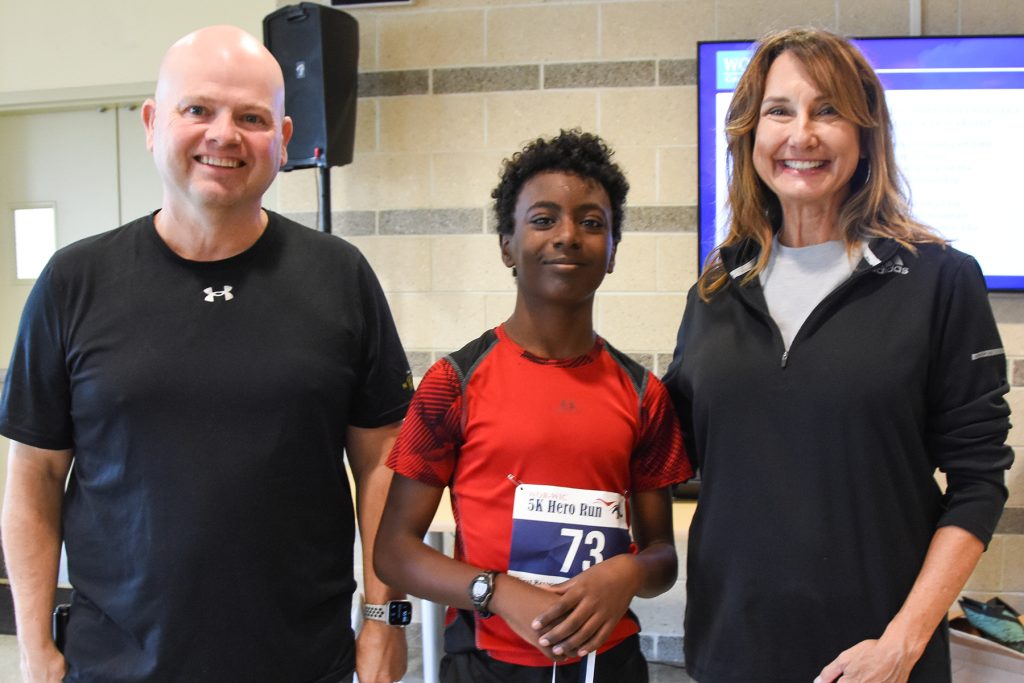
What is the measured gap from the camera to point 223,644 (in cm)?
129

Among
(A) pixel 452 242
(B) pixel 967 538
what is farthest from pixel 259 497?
(A) pixel 452 242

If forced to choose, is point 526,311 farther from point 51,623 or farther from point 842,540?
point 51,623

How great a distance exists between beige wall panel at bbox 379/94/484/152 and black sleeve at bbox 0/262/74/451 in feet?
7.12

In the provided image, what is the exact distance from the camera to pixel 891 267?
4.26 feet

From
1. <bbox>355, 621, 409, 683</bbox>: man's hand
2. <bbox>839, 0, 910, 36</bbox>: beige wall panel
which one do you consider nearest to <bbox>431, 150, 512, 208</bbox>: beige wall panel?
<bbox>839, 0, 910, 36</bbox>: beige wall panel

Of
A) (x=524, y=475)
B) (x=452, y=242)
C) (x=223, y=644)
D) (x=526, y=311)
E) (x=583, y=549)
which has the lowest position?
(x=223, y=644)

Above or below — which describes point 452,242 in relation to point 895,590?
above

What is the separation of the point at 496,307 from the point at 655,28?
1251 millimetres

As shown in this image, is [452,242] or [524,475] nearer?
[524,475]

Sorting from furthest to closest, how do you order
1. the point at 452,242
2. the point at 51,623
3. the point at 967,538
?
the point at 452,242, the point at 51,623, the point at 967,538

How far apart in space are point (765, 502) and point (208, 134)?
1032 millimetres

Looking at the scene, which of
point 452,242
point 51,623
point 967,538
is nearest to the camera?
point 967,538

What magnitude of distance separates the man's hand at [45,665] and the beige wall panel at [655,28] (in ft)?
9.03

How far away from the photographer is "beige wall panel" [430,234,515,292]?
133 inches
